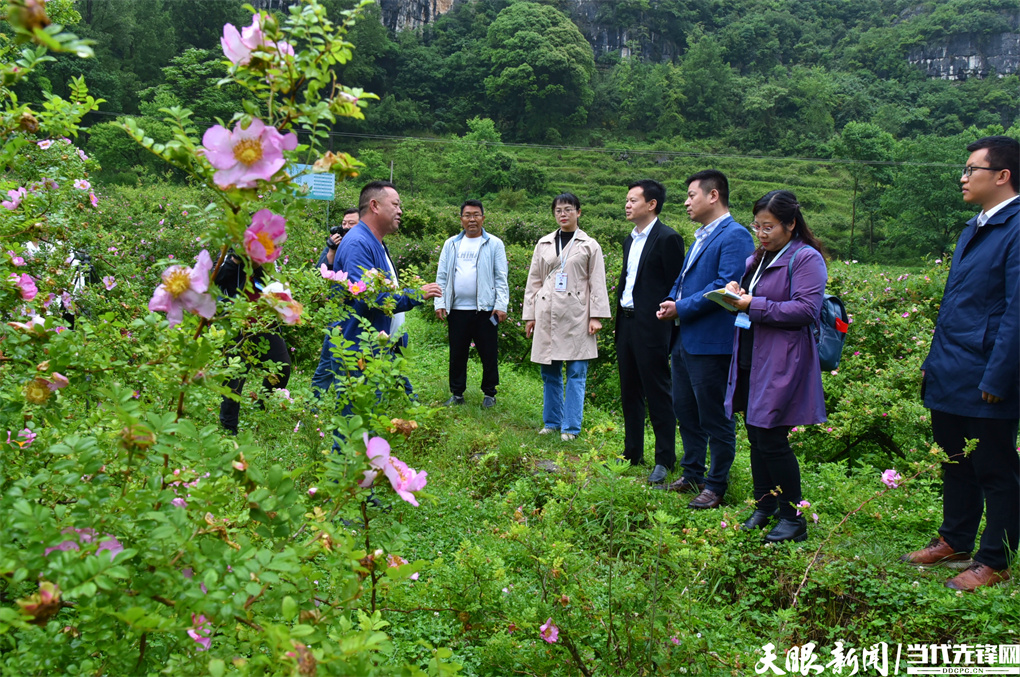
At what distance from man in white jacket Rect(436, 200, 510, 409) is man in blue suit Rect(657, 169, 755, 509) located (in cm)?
194

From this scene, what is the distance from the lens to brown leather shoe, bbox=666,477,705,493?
3.81 meters

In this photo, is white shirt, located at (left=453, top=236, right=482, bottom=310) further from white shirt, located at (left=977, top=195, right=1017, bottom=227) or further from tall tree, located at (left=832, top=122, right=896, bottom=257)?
tall tree, located at (left=832, top=122, right=896, bottom=257)

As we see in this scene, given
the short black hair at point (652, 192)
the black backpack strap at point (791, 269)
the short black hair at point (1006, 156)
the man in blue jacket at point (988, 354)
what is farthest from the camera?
the short black hair at point (652, 192)

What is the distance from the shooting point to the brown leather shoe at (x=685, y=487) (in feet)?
12.5

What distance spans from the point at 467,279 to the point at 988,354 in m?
3.57

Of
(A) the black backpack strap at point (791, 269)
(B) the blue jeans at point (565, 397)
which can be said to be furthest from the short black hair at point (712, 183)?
(B) the blue jeans at point (565, 397)

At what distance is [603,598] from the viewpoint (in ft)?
7.14

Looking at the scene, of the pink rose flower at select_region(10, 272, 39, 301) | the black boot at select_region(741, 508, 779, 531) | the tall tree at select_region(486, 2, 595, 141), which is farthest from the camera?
the tall tree at select_region(486, 2, 595, 141)

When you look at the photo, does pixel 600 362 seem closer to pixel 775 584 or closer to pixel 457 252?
pixel 457 252

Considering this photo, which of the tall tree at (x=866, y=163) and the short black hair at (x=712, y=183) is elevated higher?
the tall tree at (x=866, y=163)

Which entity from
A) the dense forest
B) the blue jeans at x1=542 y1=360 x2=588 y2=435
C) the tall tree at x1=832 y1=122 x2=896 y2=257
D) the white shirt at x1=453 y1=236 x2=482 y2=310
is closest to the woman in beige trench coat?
the blue jeans at x1=542 y1=360 x2=588 y2=435

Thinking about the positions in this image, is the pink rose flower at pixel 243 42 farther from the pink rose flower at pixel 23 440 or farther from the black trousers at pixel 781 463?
the black trousers at pixel 781 463

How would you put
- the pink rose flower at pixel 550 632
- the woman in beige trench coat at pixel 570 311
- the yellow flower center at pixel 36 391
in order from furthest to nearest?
the woman in beige trench coat at pixel 570 311 → the pink rose flower at pixel 550 632 → the yellow flower center at pixel 36 391

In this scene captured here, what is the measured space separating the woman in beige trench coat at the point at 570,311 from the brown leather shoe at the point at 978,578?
95.9 inches
